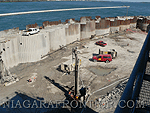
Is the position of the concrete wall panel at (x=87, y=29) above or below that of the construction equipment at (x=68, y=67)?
above

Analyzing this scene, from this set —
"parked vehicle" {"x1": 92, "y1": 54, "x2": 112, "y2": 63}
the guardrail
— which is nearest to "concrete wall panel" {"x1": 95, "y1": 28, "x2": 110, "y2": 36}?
"parked vehicle" {"x1": 92, "y1": 54, "x2": 112, "y2": 63}

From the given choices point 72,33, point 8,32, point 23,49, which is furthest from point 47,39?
point 72,33

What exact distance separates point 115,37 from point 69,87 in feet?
99.9

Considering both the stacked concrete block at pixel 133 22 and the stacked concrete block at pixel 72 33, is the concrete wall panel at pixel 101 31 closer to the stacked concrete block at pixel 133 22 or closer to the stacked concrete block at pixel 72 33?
the stacked concrete block at pixel 72 33

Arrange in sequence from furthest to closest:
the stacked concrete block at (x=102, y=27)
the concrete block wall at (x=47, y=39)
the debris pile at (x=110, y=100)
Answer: the stacked concrete block at (x=102, y=27), the concrete block wall at (x=47, y=39), the debris pile at (x=110, y=100)

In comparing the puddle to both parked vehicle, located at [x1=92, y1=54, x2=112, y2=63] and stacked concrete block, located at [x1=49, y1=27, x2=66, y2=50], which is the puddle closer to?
parked vehicle, located at [x1=92, y1=54, x2=112, y2=63]

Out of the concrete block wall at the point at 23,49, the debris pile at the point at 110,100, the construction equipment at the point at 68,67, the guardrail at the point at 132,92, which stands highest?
the guardrail at the point at 132,92

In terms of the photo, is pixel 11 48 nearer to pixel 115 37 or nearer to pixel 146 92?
pixel 146 92

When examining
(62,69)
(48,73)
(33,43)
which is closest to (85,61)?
(62,69)

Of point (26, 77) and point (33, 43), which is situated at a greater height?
point (33, 43)

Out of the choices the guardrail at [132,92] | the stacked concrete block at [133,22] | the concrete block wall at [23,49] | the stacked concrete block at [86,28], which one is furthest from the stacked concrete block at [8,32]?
the stacked concrete block at [133,22]

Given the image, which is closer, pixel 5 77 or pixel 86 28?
pixel 5 77

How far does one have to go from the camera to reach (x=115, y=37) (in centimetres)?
4638

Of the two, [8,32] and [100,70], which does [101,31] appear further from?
[8,32]
